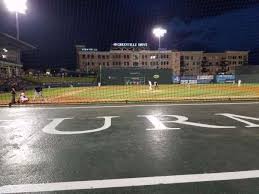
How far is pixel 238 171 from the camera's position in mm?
4473

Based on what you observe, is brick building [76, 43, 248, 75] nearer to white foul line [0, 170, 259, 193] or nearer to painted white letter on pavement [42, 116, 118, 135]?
painted white letter on pavement [42, 116, 118, 135]

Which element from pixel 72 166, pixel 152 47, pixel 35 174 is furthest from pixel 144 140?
pixel 152 47

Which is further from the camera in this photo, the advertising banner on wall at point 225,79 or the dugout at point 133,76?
the advertising banner on wall at point 225,79

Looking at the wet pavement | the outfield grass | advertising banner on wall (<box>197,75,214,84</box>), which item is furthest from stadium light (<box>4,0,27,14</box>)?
advertising banner on wall (<box>197,75,214,84</box>)

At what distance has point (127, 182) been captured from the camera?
13.4 feet

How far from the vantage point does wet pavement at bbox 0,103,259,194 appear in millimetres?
4238

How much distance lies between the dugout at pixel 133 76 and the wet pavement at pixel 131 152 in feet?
144

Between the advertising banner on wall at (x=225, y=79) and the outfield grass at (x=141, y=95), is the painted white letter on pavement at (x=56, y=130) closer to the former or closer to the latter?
the outfield grass at (x=141, y=95)

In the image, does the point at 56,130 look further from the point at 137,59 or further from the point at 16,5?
the point at 137,59

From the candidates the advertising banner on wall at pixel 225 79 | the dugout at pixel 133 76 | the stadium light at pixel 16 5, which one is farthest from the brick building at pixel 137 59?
the stadium light at pixel 16 5

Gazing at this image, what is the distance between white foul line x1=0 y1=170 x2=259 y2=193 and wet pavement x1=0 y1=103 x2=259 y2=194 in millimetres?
112

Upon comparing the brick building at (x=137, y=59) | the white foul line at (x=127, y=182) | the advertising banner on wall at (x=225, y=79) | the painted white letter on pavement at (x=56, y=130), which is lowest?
the white foul line at (x=127, y=182)

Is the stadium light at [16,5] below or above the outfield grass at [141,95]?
above

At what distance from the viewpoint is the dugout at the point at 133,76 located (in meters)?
53.0
